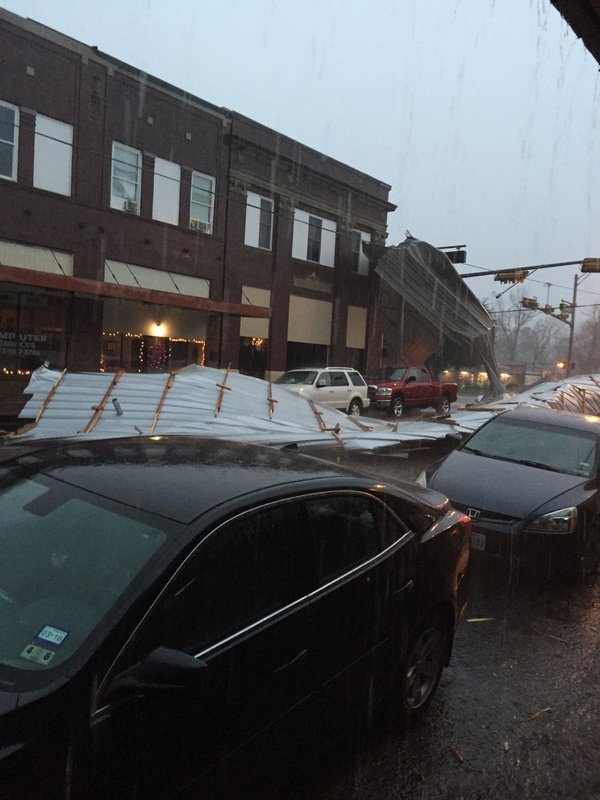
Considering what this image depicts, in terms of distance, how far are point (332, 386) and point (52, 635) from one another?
56.5ft

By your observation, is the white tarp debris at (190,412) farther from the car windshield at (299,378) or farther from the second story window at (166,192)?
the second story window at (166,192)

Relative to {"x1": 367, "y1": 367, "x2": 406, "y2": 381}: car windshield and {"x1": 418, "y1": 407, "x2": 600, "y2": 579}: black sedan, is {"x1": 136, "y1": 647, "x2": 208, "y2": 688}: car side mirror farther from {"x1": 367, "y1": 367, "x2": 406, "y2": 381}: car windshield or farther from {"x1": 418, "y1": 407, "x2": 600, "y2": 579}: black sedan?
{"x1": 367, "y1": 367, "x2": 406, "y2": 381}: car windshield

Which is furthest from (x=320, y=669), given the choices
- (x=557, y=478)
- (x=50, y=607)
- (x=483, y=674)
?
(x=557, y=478)

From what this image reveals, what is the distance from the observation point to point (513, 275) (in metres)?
24.2

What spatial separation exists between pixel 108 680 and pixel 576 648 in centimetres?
387

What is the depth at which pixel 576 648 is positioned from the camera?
4.56m

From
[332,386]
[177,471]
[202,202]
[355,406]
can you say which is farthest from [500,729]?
[202,202]

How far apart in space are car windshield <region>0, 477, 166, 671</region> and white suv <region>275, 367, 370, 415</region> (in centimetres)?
1570

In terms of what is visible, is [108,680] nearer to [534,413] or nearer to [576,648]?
[576,648]

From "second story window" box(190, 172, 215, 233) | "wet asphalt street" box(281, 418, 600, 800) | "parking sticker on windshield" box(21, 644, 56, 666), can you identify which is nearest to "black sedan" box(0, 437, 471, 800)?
"parking sticker on windshield" box(21, 644, 56, 666)

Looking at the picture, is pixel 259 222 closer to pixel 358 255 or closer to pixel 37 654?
pixel 358 255

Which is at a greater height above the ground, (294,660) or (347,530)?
(347,530)

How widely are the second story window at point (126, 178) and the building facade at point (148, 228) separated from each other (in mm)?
43

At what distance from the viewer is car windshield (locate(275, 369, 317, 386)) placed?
18906 mm
